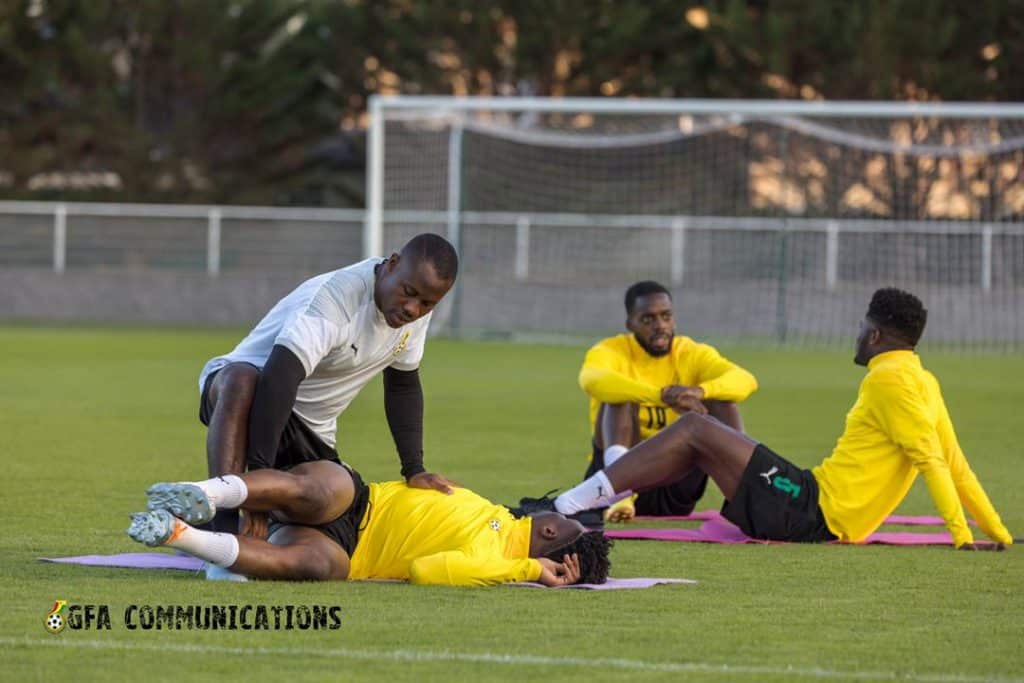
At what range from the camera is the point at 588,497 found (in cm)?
931

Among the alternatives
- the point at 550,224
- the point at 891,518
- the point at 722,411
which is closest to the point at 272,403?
the point at 722,411

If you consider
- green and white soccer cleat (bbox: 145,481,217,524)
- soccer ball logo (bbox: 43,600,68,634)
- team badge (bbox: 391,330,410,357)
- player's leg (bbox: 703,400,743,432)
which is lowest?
soccer ball logo (bbox: 43,600,68,634)

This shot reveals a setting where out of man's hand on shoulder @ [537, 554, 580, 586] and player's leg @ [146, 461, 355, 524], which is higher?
player's leg @ [146, 461, 355, 524]

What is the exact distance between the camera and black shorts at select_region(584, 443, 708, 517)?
10.7 metres

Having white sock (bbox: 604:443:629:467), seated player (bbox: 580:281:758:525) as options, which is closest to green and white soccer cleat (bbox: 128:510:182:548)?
seated player (bbox: 580:281:758:525)

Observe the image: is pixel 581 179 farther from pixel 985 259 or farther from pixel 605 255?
pixel 985 259

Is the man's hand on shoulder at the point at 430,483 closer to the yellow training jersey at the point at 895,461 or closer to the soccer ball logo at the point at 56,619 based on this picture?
the soccer ball logo at the point at 56,619

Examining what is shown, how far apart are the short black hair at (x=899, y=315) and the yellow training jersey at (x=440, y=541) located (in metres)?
2.34

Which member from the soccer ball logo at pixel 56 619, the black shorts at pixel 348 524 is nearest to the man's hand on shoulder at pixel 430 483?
the black shorts at pixel 348 524

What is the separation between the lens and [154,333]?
32469mm

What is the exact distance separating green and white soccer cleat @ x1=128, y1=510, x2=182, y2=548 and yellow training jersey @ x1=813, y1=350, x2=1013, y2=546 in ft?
12.2

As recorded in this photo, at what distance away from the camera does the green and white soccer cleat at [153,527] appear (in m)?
6.75

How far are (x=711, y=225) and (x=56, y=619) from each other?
27189mm

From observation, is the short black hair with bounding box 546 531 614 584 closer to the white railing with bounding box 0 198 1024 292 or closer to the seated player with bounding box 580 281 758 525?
the seated player with bounding box 580 281 758 525
